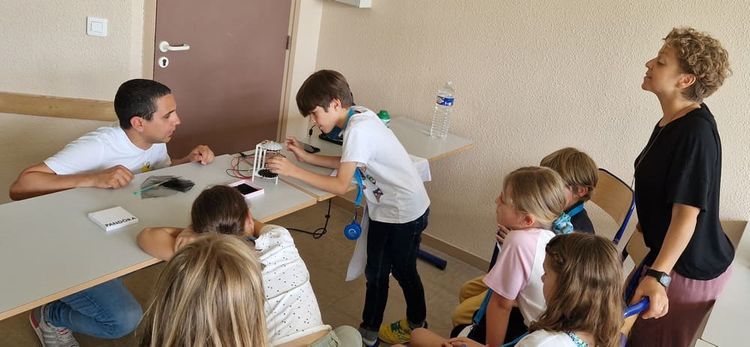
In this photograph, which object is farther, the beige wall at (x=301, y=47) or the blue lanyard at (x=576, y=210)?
the beige wall at (x=301, y=47)

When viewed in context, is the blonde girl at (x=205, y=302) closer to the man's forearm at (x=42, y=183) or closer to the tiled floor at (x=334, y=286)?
the man's forearm at (x=42, y=183)

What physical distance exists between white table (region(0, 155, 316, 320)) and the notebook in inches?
0.6

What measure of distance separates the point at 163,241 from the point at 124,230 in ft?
0.63

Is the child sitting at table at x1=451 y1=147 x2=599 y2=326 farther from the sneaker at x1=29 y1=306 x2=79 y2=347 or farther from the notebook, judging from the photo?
the sneaker at x1=29 y1=306 x2=79 y2=347

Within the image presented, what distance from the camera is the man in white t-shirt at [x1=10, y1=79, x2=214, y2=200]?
1895 mm

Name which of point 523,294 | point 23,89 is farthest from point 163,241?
point 23,89

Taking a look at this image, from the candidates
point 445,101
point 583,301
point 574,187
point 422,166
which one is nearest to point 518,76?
point 445,101

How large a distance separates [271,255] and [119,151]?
97cm

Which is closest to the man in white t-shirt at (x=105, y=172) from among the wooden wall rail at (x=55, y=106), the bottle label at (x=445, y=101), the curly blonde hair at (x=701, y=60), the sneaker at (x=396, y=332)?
the wooden wall rail at (x=55, y=106)

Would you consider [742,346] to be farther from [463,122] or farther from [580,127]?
[463,122]

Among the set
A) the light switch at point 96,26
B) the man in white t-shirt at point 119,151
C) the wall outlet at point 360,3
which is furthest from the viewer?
the wall outlet at point 360,3

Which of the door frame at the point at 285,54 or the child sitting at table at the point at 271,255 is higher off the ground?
the door frame at the point at 285,54

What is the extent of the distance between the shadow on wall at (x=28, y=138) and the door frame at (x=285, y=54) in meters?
0.38

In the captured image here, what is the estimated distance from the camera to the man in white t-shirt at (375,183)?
6.81 ft
